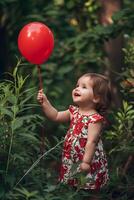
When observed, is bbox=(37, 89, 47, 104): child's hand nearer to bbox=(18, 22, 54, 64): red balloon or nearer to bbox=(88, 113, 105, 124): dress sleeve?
bbox=(18, 22, 54, 64): red balloon

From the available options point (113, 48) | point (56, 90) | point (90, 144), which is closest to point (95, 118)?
point (90, 144)

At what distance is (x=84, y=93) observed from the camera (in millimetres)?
5406

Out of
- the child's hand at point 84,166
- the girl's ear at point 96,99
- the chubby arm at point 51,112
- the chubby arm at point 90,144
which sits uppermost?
the girl's ear at point 96,99

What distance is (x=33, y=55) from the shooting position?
5.30m

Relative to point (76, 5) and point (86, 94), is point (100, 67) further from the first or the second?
point (86, 94)

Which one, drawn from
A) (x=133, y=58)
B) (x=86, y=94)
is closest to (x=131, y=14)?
(x=133, y=58)

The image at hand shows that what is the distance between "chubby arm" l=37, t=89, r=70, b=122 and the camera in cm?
539

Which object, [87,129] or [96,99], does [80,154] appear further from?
[96,99]

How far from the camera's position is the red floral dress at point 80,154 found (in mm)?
5328

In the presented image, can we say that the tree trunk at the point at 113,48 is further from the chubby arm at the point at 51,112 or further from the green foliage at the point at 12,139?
the green foliage at the point at 12,139

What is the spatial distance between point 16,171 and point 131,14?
253 cm

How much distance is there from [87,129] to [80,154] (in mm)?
185

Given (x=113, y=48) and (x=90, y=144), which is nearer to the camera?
(x=90, y=144)

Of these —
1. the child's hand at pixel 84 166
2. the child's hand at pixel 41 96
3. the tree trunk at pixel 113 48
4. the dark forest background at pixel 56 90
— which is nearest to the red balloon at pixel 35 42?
the dark forest background at pixel 56 90
